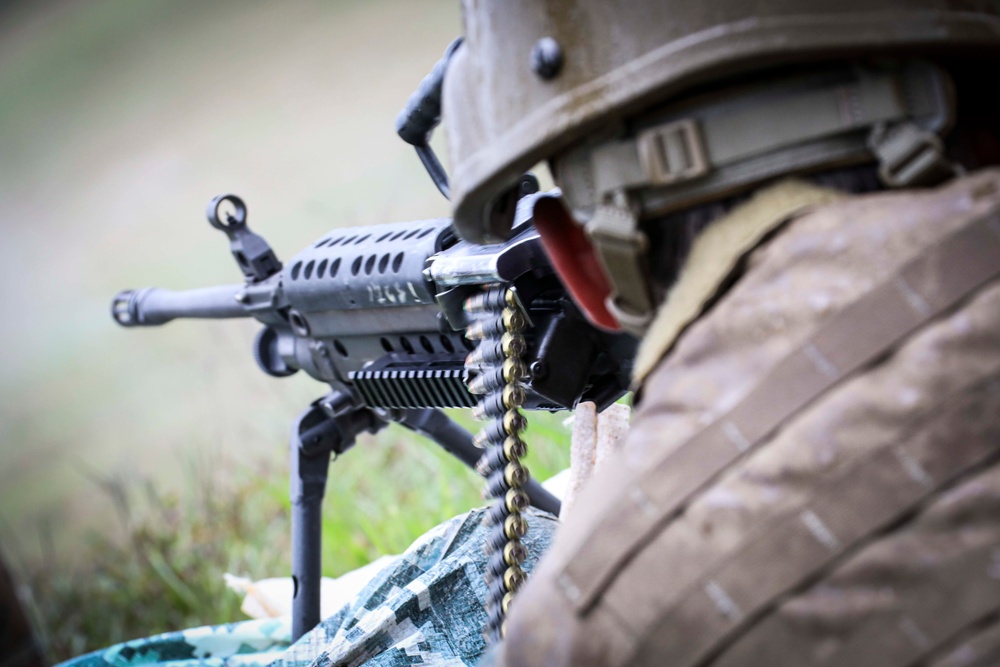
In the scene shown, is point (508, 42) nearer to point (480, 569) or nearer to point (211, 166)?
point (480, 569)

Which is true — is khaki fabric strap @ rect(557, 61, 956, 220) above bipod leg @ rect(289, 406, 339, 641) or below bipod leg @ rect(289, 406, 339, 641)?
above

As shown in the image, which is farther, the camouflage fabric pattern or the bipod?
the bipod

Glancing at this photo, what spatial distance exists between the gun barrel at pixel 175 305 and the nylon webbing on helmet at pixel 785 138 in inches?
51.2

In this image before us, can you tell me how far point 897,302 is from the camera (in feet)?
2.39

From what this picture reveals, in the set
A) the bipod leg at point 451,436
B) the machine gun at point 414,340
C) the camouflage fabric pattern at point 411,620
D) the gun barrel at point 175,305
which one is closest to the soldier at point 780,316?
the machine gun at point 414,340

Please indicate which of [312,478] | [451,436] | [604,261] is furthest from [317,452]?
[604,261]

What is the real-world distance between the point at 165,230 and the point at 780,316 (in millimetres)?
3906

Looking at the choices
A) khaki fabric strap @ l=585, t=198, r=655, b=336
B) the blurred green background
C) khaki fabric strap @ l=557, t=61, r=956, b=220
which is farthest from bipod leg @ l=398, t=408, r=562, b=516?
the blurred green background

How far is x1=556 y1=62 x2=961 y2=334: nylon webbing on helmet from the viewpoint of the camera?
782mm

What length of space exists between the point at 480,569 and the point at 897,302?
0.96 m

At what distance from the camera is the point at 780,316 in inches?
29.7

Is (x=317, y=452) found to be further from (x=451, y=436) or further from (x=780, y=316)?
(x=780, y=316)

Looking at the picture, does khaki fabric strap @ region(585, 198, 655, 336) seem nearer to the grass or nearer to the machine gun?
the machine gun

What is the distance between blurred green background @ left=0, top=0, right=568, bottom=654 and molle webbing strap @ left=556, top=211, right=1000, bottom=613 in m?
2.82
